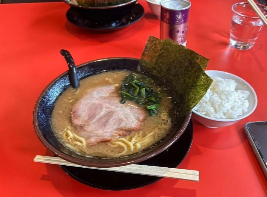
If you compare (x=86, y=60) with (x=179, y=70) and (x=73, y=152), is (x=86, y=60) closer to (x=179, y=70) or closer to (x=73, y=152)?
(x=179, y=70)

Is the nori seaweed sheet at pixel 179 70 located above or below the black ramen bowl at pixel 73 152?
above

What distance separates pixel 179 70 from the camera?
3.53 feet

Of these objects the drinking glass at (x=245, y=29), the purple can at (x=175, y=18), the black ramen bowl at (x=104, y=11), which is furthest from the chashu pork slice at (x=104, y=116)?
the drinking glass at (x=245, y=29)

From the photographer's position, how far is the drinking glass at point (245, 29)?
1559mm

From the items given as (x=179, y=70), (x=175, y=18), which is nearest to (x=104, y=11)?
(x=175, y=18)

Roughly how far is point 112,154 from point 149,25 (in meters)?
1.25

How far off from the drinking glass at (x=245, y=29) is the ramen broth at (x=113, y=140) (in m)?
0.82

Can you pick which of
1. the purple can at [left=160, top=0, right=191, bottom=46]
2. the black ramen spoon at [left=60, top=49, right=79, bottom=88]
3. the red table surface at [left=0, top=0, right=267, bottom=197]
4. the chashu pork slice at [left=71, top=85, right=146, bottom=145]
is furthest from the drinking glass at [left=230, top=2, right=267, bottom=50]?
the black ramen spoon at [left=60, top=49, right=79, bottom=88]

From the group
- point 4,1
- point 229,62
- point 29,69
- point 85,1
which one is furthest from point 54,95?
point 4,1

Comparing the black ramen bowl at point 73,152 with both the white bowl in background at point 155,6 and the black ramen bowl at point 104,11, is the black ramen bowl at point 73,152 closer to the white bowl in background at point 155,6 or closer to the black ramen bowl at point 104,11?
the black ramen bowl at point 104,11

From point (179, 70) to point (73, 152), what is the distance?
534 millimetres

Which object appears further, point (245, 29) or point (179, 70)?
point (245, 29)

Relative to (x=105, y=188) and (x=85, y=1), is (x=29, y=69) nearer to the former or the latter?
(x=85, y=1)

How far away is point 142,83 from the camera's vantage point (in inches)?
46.8
